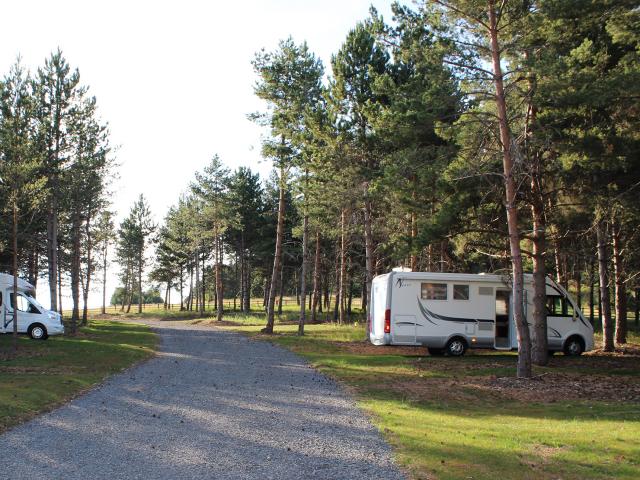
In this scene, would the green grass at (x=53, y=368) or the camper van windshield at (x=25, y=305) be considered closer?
the green grass at (x=53, y=368)

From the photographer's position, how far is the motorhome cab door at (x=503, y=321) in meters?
19.4

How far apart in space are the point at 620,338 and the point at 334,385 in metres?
16.5

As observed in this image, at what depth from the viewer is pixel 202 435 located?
789 cm

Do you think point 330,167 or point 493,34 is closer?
point 493,34

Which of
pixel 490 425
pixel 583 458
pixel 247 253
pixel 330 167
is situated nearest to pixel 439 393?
pixel 490 425

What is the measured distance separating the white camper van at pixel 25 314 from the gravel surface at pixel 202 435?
13.1 metres

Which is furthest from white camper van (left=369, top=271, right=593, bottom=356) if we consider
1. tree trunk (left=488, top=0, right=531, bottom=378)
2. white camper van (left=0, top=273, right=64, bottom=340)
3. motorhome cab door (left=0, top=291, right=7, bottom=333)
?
motorhome cab door (left=0, top=291, right=7, bottom=333)

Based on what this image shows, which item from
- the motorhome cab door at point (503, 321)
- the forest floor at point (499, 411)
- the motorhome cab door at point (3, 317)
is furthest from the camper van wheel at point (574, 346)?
the motorhome cab door at point (3, 317)

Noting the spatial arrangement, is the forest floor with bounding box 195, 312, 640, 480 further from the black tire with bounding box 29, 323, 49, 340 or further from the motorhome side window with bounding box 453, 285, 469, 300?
the black tire with bounding box 29, 323, 49, 340

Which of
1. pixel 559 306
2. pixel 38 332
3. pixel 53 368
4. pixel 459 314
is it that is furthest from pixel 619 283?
pixel 38 332

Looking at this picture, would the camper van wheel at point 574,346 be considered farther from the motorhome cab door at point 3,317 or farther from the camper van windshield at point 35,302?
the motorhome cab door at point 3,317

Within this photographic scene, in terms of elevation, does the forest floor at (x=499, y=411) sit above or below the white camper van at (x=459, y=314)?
below

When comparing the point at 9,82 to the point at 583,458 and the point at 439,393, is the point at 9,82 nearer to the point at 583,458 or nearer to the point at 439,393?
the point at 439,393

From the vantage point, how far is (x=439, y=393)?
12250 millimetres
